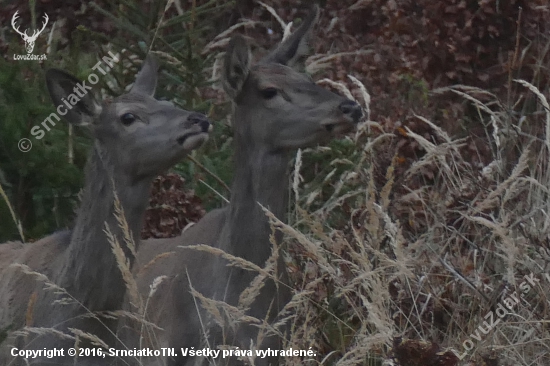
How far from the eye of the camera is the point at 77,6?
408 inches

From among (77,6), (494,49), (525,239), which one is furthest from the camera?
(77,6)

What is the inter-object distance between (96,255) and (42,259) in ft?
1.84

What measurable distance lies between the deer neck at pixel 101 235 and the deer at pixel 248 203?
0.16m

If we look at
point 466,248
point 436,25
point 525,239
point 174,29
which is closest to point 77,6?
point 174,29

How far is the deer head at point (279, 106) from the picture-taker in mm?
6000

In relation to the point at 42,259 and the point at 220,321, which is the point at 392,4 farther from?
the point at 220,321

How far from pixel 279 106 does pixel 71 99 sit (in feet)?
3.47

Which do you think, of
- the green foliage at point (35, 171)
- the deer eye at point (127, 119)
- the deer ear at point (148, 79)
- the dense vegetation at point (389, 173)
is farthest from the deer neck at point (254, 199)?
the green foliage at point (35, 171)

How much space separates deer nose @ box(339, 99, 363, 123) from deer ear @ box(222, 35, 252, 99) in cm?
57

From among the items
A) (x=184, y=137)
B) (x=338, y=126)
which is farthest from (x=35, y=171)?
(x=338, y=126)

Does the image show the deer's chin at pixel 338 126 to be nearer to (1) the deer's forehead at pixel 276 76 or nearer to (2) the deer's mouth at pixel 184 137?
(1) the deer's forehead at pixel 276 76

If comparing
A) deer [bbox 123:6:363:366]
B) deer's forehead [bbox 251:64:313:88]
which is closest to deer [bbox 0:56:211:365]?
deer [bbox 123:6:363:366]

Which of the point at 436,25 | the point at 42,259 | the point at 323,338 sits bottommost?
the point at 323,338

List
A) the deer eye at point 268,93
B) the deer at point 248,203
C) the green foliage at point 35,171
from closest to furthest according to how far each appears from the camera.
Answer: the deer at point 248,203 < the deer eye at point 268,93 < the green foliage at point 35,171
